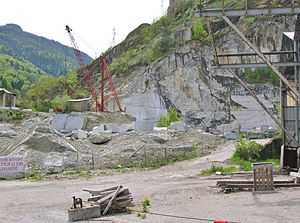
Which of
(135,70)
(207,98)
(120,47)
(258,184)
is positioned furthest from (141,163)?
(120,47)

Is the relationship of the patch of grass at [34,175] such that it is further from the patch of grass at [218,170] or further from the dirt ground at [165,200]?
the patch of grass at [218,170]

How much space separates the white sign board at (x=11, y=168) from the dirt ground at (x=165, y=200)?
160cm

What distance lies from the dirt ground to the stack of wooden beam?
615 millimetres

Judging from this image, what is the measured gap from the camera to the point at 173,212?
1259 cm

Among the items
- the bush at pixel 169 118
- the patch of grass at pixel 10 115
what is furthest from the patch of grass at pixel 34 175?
the bush at pixel 169 118

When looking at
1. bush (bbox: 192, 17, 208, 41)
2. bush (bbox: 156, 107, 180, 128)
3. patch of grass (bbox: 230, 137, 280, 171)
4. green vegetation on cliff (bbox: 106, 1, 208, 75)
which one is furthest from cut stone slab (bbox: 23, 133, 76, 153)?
bush (bbox: 192, 17, 208, 41)

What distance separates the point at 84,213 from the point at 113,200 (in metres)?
0.92

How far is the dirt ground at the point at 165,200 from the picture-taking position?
11875 millimetres

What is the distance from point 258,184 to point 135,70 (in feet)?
229

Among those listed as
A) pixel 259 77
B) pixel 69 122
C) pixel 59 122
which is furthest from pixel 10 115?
pixel 259 77

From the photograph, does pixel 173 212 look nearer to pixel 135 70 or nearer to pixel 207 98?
pixel 207 98

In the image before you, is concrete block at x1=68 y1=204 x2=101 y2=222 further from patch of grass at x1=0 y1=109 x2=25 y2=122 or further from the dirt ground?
patch of grass at x1=0 y1=109 x2=25 y2=122

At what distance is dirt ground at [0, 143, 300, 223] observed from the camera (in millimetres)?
11875

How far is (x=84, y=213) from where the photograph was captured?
1209 cm
